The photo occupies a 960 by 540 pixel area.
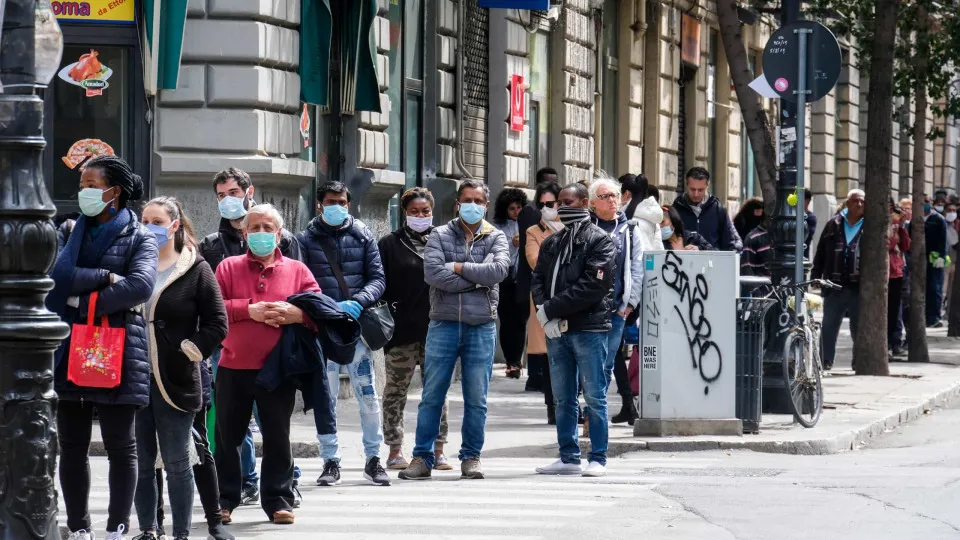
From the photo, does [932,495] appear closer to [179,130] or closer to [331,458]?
[331,458]

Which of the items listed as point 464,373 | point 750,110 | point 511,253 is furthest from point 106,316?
point 750,110

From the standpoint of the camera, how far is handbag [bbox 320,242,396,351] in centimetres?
1100

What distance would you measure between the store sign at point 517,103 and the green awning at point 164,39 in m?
7.24

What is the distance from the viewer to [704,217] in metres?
16.1

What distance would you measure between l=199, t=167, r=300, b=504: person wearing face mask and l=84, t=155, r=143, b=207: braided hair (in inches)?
74.8

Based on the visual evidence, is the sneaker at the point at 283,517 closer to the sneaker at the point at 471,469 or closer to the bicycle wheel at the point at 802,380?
the sneaker at the point at 471,469

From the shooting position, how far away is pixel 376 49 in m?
16.7

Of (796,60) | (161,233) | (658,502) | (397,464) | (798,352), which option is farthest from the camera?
(796,60)

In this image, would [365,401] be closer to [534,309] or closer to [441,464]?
[441,464]

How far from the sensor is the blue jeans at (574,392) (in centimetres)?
1150

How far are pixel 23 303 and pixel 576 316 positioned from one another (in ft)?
17.7

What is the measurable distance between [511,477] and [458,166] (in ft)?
27.6

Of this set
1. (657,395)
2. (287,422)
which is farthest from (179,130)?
(287,422)

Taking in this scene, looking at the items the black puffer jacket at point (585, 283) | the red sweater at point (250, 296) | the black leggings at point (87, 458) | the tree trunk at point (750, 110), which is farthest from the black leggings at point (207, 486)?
the tree trunk at point (750, 110)
